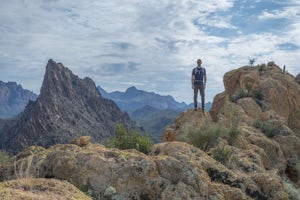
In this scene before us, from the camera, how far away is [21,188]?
19.2 feet

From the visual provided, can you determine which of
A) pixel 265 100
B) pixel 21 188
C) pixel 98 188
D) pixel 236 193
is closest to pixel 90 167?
pixel 98 188

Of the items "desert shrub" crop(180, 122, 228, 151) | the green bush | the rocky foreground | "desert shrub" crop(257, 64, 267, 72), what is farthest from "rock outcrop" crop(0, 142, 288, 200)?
"desert shrub" crop(257, 64, 267, 72)

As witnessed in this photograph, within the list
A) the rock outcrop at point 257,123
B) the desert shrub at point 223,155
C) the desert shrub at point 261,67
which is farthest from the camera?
the desert shrub at point 261,67

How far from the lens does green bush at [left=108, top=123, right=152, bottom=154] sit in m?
12.5

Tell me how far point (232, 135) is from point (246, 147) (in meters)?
0.76

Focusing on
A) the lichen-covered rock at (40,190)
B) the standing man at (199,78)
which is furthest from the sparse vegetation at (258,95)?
the lichen-covered rock at (40,190)

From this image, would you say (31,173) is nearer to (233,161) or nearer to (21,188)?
(21,188)

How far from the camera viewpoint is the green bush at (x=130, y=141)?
41.1ft

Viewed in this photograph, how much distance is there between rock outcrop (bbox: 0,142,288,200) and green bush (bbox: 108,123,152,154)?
2.73m

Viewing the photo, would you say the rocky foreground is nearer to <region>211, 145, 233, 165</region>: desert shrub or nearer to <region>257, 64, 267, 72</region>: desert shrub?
<region>211, 145, 233, 165</region>: desert shrub

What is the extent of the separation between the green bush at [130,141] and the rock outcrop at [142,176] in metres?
2.73

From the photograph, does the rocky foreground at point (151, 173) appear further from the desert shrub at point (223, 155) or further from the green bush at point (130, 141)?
the green bush at point (130, 141)

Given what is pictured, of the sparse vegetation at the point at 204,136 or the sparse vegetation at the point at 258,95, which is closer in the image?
the sparse vegetation at the point at 204,136

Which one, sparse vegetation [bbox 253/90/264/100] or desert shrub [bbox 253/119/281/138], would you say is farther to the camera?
sparse vegetation [bbox 253/90/264/100]
